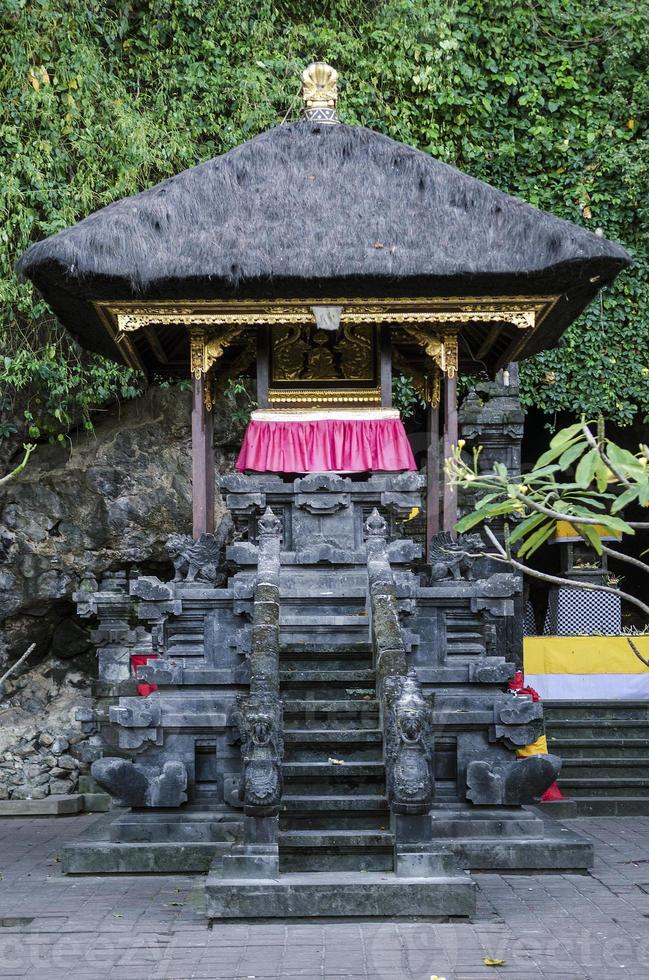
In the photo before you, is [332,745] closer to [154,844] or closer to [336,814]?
[336,814]

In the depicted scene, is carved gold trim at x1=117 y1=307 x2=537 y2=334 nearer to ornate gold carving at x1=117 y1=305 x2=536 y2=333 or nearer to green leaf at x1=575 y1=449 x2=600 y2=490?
ornate gold carving at x1=117 y1=305 x2=536 y2=333

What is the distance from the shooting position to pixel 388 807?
759 centimetres

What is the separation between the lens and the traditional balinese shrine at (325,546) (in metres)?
7.31

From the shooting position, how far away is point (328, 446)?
11.5 metres

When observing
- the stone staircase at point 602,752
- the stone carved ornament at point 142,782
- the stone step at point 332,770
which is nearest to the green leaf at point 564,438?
the stone step at point 332,770

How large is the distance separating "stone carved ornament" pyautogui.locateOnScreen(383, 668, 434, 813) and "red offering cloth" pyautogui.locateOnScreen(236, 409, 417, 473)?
4.35 metres

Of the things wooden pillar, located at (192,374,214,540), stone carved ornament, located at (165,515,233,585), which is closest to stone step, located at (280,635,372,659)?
stone carved ornament, located at (165,515,233,585)

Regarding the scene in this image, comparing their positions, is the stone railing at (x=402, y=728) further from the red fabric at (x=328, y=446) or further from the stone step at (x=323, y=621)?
the red fabric at (x=328, y=446)

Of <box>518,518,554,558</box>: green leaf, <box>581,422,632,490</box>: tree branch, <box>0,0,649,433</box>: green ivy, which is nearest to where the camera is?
<box>581,422,632,490</box>: tree branch

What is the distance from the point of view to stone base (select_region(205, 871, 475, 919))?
21.8 ft

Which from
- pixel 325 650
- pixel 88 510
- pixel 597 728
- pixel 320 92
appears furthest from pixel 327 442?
pixel 88 510

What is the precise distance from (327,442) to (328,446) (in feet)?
0.14

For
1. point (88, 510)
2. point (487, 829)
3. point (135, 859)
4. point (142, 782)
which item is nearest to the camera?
point (135, 859)

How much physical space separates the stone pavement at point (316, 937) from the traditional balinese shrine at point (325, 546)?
0.75 feet
